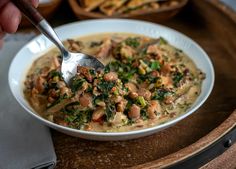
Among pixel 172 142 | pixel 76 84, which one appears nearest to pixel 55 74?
pixel 76 84

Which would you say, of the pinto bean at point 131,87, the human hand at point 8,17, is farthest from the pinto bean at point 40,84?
the pinto bean at point 131,87

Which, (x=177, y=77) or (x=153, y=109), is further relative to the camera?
(x=177, y=77)

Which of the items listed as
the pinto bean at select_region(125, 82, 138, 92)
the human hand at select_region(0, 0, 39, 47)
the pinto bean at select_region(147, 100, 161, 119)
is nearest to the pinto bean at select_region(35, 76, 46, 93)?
the human hand at select_region(0, 0, 39, 47)

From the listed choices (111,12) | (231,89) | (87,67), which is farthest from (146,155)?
(111,12)

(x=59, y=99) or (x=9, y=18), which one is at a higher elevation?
(x=9, y=18)

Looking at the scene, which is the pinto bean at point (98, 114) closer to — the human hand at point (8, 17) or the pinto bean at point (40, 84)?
the pinto bean at point (40, 84)

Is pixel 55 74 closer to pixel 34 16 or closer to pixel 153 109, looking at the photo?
pixel 34 16
